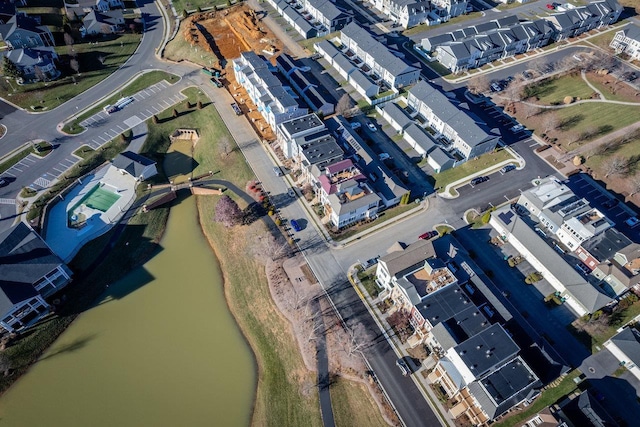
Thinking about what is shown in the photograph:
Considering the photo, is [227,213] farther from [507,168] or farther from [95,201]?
[507,168]

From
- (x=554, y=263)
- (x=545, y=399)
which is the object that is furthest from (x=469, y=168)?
(x=545, y=399)

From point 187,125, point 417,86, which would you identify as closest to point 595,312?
point 417,86

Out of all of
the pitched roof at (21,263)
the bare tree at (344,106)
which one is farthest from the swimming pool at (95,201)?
the bare tree at (344,106)

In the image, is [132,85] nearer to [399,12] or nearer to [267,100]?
[267,100]

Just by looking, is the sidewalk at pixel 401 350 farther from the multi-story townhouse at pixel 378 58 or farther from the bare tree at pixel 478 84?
the bare tree at pixel 478 84

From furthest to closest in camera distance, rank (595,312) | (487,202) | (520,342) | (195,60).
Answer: (195,60) → (487,202) → (595,312) → (520,342)

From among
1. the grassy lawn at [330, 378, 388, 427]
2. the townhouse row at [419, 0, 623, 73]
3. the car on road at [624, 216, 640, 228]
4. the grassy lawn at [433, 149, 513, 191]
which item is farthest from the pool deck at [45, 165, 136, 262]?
the car on road at [624, 216, 640, 228]
